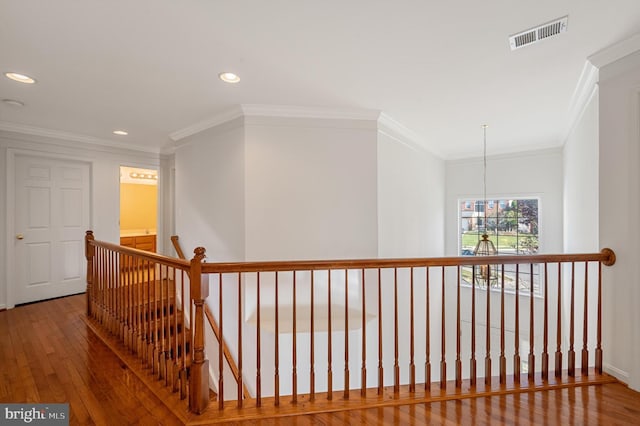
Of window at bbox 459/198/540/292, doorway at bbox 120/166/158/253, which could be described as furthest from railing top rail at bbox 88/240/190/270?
window at bbox 459/198/540/292

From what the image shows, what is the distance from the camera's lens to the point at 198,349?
5.49ft

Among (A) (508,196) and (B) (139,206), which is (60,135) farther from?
(A) (508,196)

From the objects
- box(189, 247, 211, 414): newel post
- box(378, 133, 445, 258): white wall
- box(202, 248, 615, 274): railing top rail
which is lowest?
box(189, 247, 211, 414): newel post

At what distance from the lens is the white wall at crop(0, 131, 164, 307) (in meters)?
3.58

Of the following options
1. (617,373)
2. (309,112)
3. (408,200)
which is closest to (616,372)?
(617,373)

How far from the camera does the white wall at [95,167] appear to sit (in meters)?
3.58

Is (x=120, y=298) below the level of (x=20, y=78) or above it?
below

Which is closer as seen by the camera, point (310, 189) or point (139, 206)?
point (310, 189)

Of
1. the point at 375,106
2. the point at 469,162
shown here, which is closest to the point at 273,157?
the point at 375,106

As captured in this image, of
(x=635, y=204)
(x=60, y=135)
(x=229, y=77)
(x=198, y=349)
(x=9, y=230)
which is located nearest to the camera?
(x=198, y=349)

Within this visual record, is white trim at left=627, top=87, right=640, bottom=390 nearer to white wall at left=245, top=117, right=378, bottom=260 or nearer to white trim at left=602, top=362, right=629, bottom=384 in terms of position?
white trim at left=602, top=362, right=629, bottom=384

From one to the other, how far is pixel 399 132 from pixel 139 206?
245 inches

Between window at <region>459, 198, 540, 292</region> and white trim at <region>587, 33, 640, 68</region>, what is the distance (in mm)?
3265

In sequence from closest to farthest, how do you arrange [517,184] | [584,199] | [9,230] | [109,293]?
[109,293] → [584,199] → [9,230] → [517,184]
